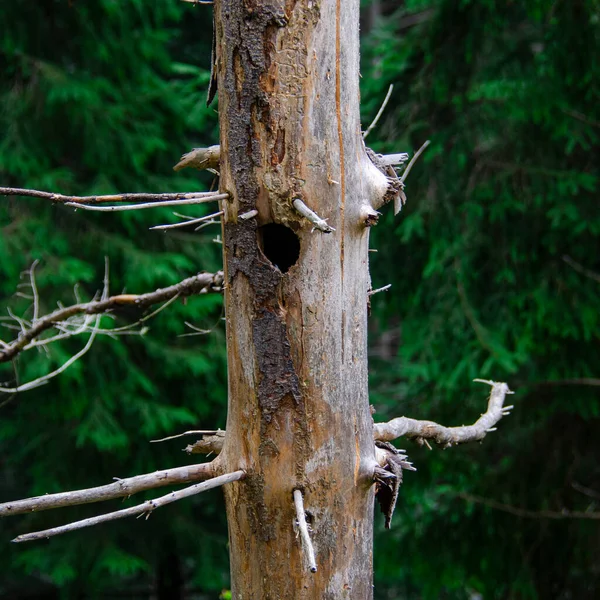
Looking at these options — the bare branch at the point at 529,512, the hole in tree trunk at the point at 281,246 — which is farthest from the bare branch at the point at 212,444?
the bare branch at the point at 529,512

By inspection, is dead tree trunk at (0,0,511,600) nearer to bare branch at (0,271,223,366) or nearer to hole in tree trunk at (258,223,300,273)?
hole in tree trunk at (258,223,300,273)

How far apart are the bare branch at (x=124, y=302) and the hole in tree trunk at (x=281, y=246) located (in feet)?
2.71

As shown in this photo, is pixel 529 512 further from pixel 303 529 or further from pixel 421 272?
pixel 303 529

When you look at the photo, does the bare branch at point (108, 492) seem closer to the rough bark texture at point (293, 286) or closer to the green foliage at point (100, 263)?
the rough bark texture at point (293, 286)

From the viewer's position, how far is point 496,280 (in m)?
6.29

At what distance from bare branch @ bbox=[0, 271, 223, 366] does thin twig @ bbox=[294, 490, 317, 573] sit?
120 centimetres

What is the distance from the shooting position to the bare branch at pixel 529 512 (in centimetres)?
597

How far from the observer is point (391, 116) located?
22.8 feet

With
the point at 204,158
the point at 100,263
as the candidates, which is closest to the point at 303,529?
the point at 204,158

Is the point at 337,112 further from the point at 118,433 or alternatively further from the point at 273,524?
the point at 118,433

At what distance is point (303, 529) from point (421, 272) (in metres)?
5.49

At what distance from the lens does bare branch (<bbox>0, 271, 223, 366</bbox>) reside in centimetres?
286

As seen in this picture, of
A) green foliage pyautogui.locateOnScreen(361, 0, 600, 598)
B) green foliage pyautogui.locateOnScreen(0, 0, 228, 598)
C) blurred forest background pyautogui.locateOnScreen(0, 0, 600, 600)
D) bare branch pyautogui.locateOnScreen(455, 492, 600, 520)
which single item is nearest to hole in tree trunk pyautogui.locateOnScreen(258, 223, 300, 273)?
blurred forest background pyautogui.locateOnScreen(0, 0, 600, 600)

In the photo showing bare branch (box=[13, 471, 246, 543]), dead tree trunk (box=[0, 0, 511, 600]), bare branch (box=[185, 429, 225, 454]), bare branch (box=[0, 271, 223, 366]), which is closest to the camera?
bare branch (box=[13, 471, 246, 543])
